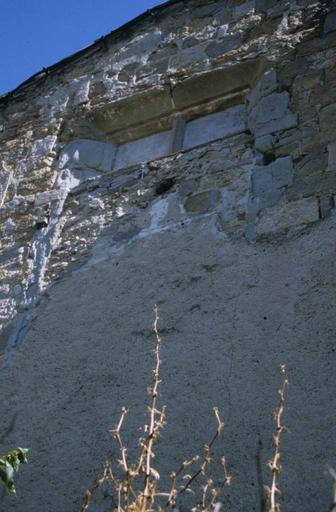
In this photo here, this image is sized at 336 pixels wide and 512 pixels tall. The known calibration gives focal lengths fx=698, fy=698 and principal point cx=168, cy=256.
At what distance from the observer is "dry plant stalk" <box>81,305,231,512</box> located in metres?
1.76

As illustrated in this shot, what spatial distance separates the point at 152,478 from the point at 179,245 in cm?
116

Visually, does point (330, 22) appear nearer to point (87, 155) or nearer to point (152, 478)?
point (87, 155)

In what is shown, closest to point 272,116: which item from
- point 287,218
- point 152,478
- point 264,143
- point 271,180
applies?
point 264,143

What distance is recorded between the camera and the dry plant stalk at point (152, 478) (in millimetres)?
1765

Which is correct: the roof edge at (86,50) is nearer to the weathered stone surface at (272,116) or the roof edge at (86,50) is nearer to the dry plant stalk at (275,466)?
the weathered stone surface at (272,116)

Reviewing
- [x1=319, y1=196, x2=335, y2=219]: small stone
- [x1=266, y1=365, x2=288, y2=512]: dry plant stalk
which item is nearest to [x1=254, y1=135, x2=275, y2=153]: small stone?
[x1=319, y1=196, x2=335, y2=219]: small stone

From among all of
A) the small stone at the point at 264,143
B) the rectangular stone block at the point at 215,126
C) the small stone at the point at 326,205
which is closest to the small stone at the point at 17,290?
the rectangular stone block at the point at 215,126

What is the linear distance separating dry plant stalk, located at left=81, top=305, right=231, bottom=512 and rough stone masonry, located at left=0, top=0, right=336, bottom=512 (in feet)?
0.24

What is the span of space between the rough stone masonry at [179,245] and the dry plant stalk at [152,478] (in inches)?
2.8

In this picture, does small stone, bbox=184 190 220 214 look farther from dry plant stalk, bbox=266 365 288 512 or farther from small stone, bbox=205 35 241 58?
small stone, bbox=205 35 241 58

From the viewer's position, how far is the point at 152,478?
246cm

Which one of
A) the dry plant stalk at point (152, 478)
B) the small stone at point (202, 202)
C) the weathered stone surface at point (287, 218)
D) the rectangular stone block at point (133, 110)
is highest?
the rectangular stone block at point (133, 110)

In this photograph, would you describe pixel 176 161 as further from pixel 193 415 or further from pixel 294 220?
pixel 193 415

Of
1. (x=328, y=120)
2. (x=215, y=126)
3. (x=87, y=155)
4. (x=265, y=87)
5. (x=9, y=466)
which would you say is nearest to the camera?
(x=9, y=466)
